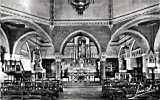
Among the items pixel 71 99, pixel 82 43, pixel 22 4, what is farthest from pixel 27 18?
pixel 82 43

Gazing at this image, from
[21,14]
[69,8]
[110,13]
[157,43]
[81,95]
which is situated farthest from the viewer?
[69,8]

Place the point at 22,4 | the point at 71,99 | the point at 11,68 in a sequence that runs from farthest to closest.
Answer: the point at 11,68 → the point at 22,4 → the point at 71,99

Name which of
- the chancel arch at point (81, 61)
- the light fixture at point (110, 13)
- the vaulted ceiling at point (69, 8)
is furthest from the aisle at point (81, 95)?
the chancel arch at point (81, 61)

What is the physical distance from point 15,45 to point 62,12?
4.61 metres

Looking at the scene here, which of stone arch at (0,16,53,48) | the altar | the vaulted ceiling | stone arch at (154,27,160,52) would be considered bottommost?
the altar

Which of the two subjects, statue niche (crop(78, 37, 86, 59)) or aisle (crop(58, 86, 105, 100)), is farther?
statue niche (crop(78, 37, 86, 59))

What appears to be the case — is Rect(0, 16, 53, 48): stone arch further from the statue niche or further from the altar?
the statue niche

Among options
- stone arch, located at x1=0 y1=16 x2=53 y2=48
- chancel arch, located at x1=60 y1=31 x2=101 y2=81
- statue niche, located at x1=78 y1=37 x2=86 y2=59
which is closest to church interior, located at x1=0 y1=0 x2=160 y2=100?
stone arch, located at x1=0 y1=16 x2=53 y2=48

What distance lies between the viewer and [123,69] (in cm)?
2508

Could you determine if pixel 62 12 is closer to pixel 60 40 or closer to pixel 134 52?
pixel 60 40

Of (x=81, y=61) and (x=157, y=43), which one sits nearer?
(x=157, y=43)

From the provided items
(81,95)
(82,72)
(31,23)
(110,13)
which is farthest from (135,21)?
(82,72)

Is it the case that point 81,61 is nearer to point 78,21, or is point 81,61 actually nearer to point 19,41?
point 78,21

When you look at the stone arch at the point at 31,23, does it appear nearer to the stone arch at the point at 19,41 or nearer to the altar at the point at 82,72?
the stone arch at the point at 19,41
